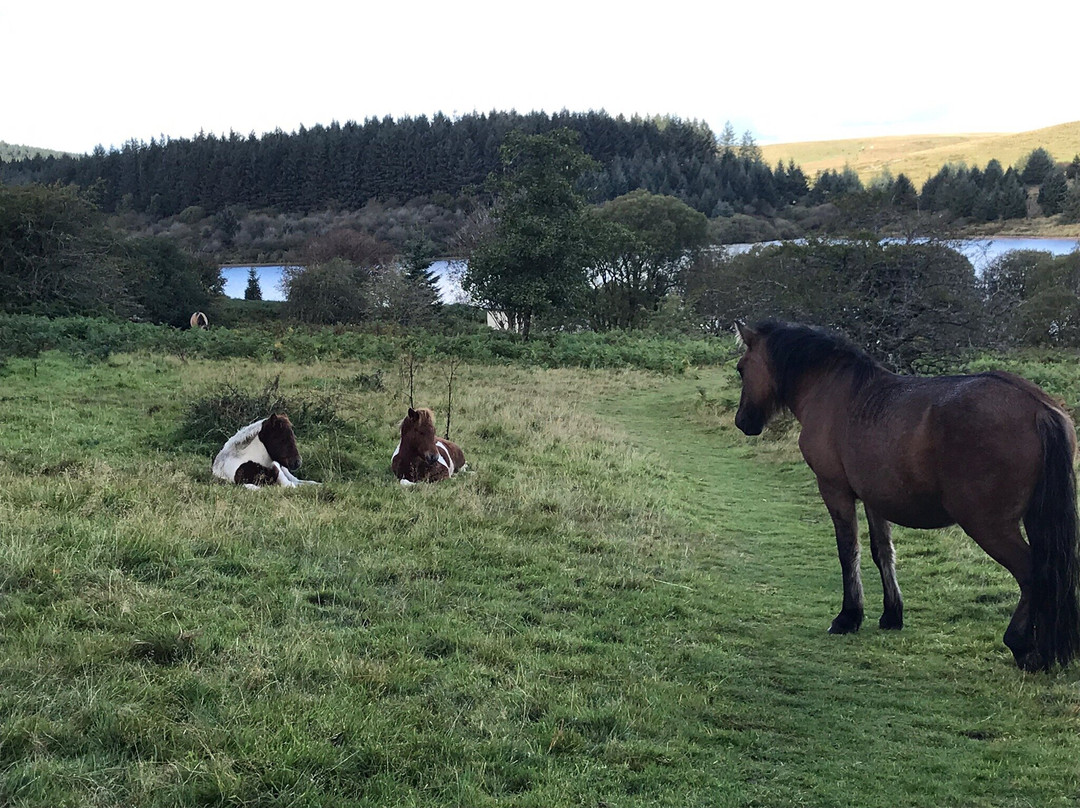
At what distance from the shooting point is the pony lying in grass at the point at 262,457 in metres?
8.55

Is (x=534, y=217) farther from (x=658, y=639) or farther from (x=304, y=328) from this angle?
(x=658, y=639)

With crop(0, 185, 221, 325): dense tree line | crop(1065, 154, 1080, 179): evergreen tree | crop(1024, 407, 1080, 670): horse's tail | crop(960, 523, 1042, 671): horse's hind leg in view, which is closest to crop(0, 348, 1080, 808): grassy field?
crop(960, 523, 1042, 671): horse's hind leg

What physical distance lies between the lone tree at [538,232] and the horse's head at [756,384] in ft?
76.3

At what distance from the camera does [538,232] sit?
3047cm

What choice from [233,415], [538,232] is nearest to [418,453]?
[233,415]

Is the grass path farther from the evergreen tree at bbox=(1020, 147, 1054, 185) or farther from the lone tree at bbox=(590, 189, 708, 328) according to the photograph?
the evergreen tree at bbox=(1020, 147, 1054, 185)

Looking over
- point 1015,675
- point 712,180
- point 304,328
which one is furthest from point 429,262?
point 1015,675

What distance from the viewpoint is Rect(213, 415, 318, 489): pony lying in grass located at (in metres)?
8.55

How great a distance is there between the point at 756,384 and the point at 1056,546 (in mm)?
2933

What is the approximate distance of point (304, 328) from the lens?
32375 millimetres

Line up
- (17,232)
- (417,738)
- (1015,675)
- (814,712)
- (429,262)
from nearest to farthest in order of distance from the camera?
(417,738)
(814,712)
(1015,675)
(17,232)
(429,262)

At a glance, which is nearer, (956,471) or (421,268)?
(956,471)

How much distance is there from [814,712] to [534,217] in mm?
27562

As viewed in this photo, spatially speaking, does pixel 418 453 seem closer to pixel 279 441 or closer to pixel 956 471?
pixel 279 441
